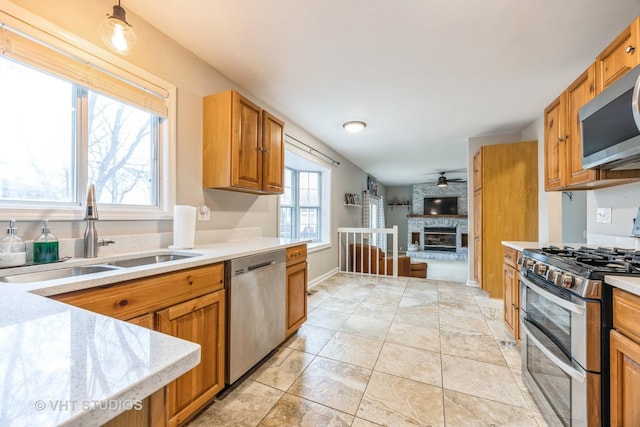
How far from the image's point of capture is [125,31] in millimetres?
1365

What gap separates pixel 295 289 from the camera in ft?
7.81

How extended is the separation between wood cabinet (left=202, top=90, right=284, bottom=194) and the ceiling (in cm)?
38

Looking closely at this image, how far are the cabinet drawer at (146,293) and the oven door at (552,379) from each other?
1.78m

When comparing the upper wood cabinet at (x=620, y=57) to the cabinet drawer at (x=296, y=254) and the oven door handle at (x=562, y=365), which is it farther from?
the cabinet drawer at (x=296, y=254)

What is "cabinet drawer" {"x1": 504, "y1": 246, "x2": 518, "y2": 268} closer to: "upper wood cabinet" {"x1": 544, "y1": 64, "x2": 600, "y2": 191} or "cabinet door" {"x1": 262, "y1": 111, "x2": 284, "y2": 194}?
"upper wood cabinet" {"x1": 544, "y1": 64, "x2": 600, "y2": 191}

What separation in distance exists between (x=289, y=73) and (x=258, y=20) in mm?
643

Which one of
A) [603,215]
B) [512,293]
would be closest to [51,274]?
[512,293]

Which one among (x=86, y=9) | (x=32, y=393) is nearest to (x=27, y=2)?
(x=86, y=9)

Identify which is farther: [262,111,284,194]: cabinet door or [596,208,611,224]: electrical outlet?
[262,111,284,194]: cabinet door

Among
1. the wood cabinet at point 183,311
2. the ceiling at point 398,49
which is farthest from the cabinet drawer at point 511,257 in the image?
the wood cabinet at point 183,311

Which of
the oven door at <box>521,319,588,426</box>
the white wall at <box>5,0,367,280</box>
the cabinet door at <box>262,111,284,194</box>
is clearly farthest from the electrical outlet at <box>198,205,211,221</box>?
the oven door at <box>521,319,588,426</box>

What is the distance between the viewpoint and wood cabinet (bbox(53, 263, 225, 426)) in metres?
1.09

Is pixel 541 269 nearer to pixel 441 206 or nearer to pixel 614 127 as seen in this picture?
pixel 614 127

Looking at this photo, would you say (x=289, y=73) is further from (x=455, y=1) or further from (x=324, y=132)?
(x=324, y=132)
